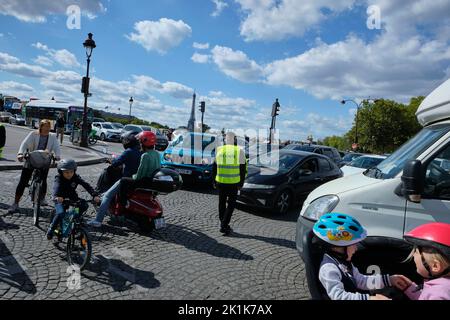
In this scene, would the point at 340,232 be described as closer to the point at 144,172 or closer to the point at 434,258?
the point at 434,258

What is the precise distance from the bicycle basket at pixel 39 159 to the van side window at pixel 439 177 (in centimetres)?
538

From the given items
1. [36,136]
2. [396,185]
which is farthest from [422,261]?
[36,136]

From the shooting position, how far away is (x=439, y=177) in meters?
3.18

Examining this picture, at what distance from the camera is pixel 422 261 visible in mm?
2152

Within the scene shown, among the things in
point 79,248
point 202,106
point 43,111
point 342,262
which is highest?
point 202,106

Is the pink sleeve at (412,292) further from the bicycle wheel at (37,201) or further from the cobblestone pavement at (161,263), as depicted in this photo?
the bicycle wheel at (37,201)

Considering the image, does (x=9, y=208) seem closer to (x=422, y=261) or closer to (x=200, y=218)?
(x=200, y=218)

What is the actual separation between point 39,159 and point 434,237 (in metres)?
5.46

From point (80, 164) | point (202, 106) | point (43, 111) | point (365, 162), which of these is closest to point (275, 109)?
point (202, 106)

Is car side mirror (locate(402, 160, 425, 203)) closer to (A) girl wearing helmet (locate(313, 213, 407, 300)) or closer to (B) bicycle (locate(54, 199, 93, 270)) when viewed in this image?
(A) girl wearing helmet (locate(313, 213, 407, 300))

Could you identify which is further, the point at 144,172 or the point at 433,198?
the point at 144,172

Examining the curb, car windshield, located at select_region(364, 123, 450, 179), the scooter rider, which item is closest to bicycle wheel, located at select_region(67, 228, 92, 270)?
the scooter rider

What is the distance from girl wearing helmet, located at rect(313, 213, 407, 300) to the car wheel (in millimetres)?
4797
